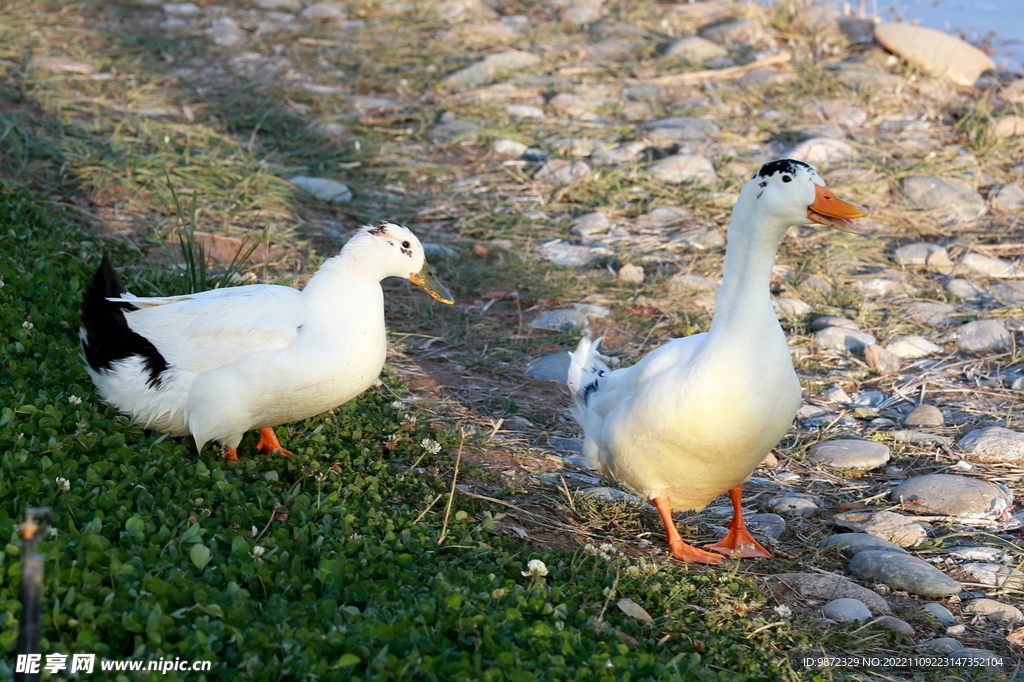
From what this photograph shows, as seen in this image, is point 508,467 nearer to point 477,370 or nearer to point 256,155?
point 477,370

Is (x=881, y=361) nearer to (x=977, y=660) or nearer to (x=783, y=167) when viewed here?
(x=783, y=167)

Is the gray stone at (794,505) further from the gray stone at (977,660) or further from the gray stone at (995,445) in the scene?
the gray stone at (977,660)

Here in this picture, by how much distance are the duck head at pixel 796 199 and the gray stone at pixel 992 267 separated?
3772 millimetres

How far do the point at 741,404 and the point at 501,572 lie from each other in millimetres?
1116

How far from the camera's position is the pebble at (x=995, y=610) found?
3674mm

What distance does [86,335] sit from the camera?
417 cm

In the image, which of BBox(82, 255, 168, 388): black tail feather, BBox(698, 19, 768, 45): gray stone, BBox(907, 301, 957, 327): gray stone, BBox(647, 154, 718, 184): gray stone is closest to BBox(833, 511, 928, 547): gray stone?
BBox(907, 301, 957, 327): gray stone

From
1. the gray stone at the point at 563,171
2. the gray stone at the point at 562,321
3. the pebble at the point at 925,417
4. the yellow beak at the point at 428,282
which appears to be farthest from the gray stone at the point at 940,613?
the gray stone at the point at 563,171

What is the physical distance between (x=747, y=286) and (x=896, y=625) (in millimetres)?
1388

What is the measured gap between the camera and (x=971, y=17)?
13.2 meters

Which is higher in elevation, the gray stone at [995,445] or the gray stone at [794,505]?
the gray stone at [995,445]

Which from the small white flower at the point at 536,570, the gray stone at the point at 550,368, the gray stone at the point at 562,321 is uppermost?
the small white flower at the point at 536,570

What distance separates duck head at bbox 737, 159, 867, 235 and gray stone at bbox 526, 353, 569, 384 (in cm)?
213

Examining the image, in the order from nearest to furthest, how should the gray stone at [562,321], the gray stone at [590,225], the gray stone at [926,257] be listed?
1. the gray stone at [562,321]
2. the gray stone at [926,257]
3. the gray stone at [590,225]
